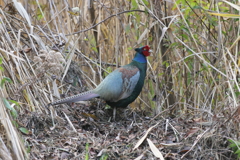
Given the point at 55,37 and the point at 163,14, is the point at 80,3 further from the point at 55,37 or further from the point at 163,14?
the point at 163,14

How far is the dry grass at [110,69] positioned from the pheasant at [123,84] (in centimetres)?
17

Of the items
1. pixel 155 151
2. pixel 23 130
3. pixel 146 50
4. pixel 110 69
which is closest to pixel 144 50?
pixel 146 50

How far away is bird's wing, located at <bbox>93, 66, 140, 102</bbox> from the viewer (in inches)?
159

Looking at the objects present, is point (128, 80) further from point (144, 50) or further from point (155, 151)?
point (155, 151)

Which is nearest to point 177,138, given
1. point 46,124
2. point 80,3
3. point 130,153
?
point 130,153

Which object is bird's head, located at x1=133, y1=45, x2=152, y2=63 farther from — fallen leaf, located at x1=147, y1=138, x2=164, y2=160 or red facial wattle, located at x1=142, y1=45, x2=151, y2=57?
fallen leaf, located at x1=147, y1=138, x2=164, y2=160

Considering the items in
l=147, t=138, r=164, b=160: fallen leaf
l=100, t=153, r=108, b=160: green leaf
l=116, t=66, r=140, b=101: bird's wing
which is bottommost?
l=100, t=153, r=108, b=160: green leaf

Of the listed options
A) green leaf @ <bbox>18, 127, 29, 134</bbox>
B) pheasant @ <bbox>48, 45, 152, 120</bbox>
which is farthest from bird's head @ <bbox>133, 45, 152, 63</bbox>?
green leaf @ <bbox>18, 127, 29, 134</bbox>

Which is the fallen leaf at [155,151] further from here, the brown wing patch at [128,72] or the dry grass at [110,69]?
the brown wing patch at [128,72]

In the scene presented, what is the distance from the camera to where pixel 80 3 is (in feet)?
14.4

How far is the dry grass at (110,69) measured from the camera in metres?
2.91

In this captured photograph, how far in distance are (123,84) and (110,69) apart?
0.83m

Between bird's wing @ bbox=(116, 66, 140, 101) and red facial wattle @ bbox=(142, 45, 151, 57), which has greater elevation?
red facial wattle @ bbox=(142, 45, 151, 57)

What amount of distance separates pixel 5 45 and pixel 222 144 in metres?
2.20
